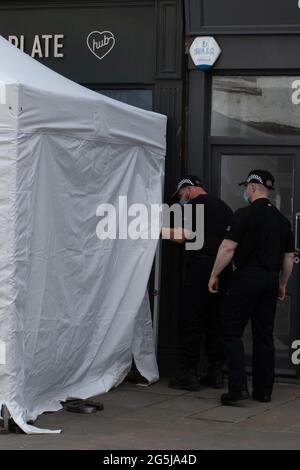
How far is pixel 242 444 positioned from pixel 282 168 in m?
3.14

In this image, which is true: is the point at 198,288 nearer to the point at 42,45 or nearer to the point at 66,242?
the point at 66,242

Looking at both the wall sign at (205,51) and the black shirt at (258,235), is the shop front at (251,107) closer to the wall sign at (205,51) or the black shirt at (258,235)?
the wall sign at (205,51)

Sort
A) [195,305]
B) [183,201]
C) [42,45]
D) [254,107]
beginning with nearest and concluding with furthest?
[195,305] → [183,201] → [254,107] → [42,45]

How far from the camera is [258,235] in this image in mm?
7309

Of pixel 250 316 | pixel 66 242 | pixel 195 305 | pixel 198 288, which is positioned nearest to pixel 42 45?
pixel 66 242

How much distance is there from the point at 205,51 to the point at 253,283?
2336 mm

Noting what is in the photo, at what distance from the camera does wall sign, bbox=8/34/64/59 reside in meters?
8.92

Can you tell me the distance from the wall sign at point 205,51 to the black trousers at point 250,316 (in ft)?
6.87

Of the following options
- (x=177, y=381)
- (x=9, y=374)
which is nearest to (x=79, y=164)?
(x=9, y=374)

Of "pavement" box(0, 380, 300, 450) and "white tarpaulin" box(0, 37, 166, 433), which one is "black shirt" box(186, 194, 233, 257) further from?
"pavement" box(0, 380, 300, 450)

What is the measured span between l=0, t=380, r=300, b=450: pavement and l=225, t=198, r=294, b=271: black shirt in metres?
1.17

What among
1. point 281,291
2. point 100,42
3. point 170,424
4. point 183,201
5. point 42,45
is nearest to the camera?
point 170,424

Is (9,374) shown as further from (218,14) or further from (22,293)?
(218,14)

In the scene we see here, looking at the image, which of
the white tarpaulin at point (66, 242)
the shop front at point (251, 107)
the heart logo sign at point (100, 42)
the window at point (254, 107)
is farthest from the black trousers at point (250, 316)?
the heart logo sign at point (100, 42)
